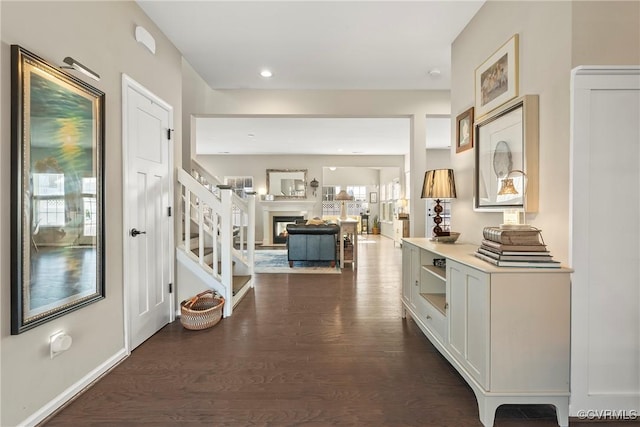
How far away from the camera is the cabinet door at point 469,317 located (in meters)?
1.56

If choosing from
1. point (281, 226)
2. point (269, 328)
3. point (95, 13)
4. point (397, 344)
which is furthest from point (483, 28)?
point (281, 226)

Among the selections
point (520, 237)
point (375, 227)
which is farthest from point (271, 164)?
point (520, 237)

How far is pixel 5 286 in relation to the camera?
1411 millimetres

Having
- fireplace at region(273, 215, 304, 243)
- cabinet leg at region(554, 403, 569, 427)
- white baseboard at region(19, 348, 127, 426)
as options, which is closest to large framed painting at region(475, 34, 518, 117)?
cabinet leg at region(554, 403, 569, 427)

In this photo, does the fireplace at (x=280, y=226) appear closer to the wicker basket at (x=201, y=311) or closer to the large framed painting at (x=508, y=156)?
the wicker basket at (x=201, y=311)

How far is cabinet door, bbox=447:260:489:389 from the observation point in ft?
5.10

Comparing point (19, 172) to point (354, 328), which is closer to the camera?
point (19, 172)

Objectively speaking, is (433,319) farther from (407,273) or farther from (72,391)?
(72,391)

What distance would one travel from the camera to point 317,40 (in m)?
2.96

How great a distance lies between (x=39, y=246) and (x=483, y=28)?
337 cm

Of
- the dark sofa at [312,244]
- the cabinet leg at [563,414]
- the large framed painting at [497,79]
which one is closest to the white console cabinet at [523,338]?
the cabinet leg at [563,414]

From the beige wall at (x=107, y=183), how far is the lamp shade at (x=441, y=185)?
2.61m

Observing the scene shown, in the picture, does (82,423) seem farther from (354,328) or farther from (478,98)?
(478,98)

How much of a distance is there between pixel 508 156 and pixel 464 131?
82cm
